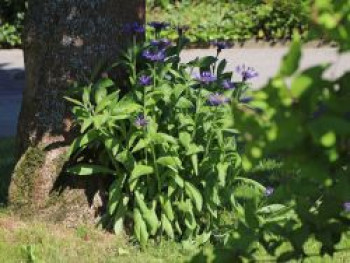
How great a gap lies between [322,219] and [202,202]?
2569 millimetres

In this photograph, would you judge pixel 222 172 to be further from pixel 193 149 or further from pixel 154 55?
pixel 154 55

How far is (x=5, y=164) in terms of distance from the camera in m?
6.90

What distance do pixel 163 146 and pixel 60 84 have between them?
86 centimetres

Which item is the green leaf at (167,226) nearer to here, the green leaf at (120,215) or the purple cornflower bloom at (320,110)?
the green leaf at (120,215)

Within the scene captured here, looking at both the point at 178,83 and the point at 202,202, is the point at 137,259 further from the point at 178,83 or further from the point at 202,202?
the point at 178,83

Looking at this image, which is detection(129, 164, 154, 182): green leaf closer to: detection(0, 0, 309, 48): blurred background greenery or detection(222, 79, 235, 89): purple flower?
detection(222, 79, 235, 89): purple flower

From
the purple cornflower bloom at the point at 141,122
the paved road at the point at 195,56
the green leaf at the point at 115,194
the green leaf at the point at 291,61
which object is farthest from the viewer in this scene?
the paved road at the point at 195,56

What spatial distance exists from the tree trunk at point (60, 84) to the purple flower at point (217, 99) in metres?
0.76

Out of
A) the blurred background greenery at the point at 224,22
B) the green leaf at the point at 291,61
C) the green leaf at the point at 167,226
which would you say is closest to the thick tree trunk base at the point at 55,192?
the green leaf at the point at 167,226

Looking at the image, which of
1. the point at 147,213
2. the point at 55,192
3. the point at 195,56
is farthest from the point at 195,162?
the point at 195,56

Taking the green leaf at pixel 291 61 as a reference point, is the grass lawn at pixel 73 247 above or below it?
below

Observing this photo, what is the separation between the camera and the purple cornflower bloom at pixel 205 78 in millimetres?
4547

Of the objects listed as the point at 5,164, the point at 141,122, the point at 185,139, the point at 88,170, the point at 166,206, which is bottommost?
the point at 5,164

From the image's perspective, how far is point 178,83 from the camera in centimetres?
471
